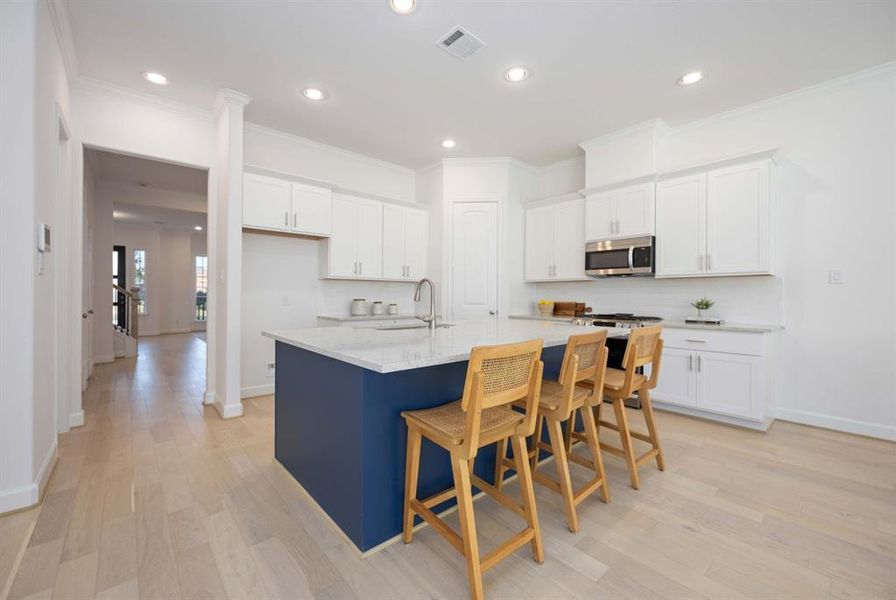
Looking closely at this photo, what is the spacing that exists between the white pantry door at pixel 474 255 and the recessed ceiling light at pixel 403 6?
2660 mm

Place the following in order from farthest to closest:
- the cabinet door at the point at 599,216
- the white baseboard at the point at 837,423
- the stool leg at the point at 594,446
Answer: the cabinet door at the point at 599,216, the white baseboard at the point at 837,423, the stool leg at the point at 594,446

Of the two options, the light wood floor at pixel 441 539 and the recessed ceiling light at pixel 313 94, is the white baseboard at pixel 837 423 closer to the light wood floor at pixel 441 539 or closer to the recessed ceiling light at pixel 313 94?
the light wood floor at pixel 441 539

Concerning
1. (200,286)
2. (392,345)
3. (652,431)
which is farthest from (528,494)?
(200,286)

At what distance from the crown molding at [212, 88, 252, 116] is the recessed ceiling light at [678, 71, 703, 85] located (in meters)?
3.68

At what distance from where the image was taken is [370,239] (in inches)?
183

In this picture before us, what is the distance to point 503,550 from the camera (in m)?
1.47

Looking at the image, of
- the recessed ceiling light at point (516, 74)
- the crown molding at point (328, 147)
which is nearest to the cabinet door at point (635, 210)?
the recessed ceiling light at point (516, 74)

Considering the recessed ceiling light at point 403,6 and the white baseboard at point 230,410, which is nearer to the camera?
the recessed ceiling light at point 403,6

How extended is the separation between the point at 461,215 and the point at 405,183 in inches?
40.8

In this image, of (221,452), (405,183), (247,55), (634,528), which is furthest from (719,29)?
(221,452)

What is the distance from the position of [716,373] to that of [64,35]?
546 cm

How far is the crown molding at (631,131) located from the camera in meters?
3.84

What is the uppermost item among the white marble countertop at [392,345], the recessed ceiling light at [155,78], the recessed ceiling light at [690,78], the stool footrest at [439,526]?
the recessed ceiling light at [690,78]

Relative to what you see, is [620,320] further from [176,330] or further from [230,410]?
[176,330]
